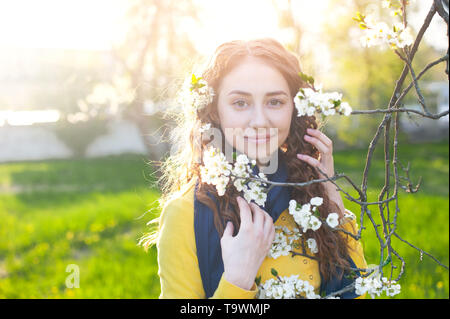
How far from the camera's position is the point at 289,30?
8.05 meters

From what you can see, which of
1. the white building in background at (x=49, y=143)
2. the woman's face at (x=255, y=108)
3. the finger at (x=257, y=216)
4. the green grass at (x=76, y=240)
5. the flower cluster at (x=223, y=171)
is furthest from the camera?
the white building in background at (x=49, y=143)

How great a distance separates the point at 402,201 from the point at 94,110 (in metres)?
12.7

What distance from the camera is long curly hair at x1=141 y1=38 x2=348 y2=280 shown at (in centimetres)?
159

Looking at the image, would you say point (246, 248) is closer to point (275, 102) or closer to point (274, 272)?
point (274, 272)

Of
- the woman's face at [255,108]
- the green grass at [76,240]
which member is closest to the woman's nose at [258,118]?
the woman's face at [255,108]

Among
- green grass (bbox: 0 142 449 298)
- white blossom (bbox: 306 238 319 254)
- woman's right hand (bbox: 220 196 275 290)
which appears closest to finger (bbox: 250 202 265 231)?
woman's right hand (bbox: 220 196 275 290)

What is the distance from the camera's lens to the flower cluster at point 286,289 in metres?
1.41

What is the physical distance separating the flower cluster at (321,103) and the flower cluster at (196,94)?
450mm

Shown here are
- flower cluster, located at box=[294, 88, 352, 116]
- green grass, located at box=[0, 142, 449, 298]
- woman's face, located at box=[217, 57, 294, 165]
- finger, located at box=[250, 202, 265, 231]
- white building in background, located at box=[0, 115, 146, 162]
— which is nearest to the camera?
flower cluster, located at box=[294, 88, 352, 116]

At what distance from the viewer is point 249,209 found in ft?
4.73

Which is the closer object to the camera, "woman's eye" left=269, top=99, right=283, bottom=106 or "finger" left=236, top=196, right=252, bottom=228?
"finger" left=236, top=196, right=252, bottom=228

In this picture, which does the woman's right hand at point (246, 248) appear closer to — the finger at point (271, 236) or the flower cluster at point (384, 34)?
the finger at point (271, 236)

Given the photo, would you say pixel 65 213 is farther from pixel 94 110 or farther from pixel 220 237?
pixel 94 110

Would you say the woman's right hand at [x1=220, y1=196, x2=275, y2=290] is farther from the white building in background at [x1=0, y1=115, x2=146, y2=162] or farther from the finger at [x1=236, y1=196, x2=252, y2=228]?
the white building in background at [x1=0, y1=115, x2=146, y2=162]
